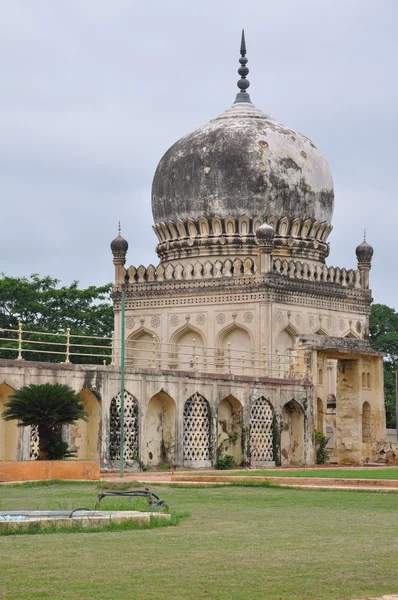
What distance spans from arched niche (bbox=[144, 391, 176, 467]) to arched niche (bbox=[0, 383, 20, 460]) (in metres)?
4.23

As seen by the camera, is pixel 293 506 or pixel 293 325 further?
pixel 293 325

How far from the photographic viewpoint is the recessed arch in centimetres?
2628

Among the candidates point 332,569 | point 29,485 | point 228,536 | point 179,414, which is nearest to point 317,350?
point 179,414

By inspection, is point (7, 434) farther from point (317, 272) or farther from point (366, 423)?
point (317, 272)

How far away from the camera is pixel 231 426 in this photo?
32.1 metres

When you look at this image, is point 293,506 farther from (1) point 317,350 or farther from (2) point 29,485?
(1) point 317,350

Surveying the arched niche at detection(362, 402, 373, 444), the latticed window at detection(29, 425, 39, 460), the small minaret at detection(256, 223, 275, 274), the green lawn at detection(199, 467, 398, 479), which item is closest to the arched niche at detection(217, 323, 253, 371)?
the small minaret at detection(256, 223, 275, 274)

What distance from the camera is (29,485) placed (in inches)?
815

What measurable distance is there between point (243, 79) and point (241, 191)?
5552 millimetres

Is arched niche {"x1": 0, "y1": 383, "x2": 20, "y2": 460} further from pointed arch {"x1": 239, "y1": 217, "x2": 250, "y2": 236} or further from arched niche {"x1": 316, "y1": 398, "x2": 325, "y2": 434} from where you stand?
pointed arch {"x1": 239, "y1": 217, "x2": 250, "y2": 236}

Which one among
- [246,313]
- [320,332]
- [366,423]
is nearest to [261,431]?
[366,423]

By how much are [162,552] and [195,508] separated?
506 centimetres

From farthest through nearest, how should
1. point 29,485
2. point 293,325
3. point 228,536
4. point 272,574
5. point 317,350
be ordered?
point 293,325
point 317,350
point 29,485
point 228,536
point 272,574

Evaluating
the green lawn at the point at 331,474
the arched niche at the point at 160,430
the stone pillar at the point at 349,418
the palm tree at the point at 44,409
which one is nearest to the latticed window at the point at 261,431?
the arched niche at the point at 160,430
